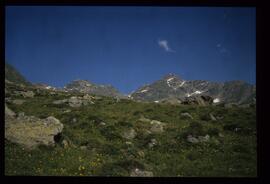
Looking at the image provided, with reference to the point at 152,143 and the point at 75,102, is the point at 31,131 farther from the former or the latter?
the point at 75,102

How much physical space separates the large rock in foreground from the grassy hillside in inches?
13.9

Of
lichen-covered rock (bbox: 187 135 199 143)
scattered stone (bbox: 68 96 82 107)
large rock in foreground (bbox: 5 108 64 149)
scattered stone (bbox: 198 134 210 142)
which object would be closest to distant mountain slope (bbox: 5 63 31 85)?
large rock in foreground (bbox: 5 108 64 149)

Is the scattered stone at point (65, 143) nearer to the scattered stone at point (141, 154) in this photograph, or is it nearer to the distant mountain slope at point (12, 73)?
the scattered stone at point (141, 154)

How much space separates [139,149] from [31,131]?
18.8 ft

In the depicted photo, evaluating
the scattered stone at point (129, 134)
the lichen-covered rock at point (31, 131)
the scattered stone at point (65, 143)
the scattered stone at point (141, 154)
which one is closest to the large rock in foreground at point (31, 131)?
the lichen-covered rock at point (31, 131)

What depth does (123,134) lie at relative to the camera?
22078 mm

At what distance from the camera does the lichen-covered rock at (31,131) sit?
1794 centimetres

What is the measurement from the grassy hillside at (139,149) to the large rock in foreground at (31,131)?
1.16 feet

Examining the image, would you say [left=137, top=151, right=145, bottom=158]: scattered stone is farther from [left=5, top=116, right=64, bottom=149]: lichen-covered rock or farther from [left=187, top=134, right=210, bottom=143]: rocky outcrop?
[left=5, top=116, right=64, bottom=149]: lichen-covered rock

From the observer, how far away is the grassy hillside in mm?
16859
